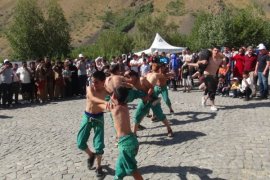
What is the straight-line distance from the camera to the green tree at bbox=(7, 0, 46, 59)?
176ft

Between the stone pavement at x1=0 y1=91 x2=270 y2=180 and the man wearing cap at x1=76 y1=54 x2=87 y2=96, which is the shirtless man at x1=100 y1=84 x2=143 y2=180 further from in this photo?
the man wearing cap at x1=76 y1=54 x2=87 y2=96

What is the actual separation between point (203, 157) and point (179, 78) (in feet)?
37.7

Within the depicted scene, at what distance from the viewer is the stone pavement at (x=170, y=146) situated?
7441 mm

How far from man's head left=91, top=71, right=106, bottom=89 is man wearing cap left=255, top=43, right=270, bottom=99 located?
8.60m

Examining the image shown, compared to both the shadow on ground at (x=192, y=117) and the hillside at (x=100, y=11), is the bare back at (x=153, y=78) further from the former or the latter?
the hillside at (x=100, y=11)

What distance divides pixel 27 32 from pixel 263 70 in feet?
143

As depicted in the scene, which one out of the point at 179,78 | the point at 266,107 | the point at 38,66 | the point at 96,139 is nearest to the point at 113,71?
the point at 96,139

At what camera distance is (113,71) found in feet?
27.6

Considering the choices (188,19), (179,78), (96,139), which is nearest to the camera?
(96,139)

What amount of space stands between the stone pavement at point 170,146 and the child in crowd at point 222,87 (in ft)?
6.80

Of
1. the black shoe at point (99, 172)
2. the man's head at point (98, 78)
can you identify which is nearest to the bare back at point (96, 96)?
the man's head at point (98, 78)

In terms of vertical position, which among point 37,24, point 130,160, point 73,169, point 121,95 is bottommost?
point 73,169

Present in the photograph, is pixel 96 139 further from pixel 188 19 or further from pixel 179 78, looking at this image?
pixel 188 19

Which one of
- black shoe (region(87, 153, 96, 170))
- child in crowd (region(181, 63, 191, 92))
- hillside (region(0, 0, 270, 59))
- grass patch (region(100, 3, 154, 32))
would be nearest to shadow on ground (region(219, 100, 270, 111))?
child in crowd (region(181, 63, 191, 92))
